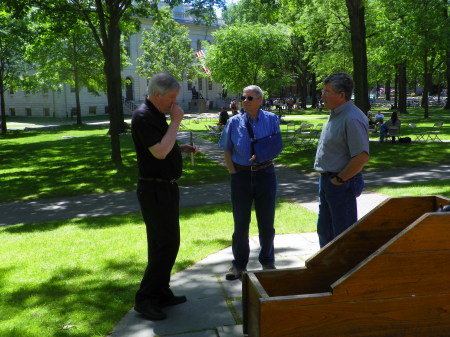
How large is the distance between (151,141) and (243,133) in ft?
4.23

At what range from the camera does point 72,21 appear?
16.9 m

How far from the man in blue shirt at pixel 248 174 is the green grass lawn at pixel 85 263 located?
76cm

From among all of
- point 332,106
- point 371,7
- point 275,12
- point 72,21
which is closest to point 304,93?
point 371,7

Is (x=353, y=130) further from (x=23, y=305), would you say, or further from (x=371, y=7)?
(x=371, y=7)

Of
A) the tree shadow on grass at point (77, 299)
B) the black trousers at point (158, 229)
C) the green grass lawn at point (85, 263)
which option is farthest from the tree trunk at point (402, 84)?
the black trousers at point (158, 229)

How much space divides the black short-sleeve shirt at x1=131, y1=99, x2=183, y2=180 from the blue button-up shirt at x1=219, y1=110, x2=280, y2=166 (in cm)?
90

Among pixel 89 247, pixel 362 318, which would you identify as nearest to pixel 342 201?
pixel 362 318

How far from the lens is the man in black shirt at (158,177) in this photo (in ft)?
12.8

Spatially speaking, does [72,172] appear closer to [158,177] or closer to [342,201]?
[158,177]

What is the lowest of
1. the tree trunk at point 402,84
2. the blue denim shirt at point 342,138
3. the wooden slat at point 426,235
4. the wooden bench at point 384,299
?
the wooden bench at point 384,299

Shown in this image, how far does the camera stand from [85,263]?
19.7 feet

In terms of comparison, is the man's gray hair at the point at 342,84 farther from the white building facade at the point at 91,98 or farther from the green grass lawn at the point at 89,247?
the white building facade at the point at 91,98

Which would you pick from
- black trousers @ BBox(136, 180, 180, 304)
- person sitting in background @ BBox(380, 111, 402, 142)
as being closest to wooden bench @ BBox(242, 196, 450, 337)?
black trousers @ BBox(136, 180, 180, 304)

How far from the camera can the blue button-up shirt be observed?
191 inches
